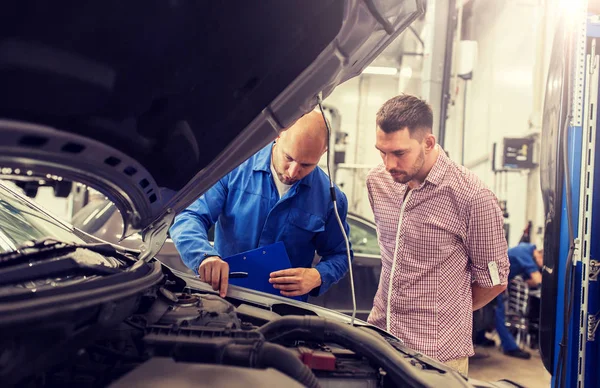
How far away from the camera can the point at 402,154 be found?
77.8 inches

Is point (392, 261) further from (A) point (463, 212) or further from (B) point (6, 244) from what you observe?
(B) point (6, 244)

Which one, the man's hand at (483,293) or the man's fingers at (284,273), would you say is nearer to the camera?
the man's fingers at (284,273)

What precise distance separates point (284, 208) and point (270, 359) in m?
1.07

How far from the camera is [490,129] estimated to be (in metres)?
8.80

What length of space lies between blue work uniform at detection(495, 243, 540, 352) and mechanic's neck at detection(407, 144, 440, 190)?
3657mm

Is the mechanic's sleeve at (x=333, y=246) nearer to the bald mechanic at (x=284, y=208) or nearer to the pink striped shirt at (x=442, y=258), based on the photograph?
the bald mechanic at (x=284, y=208)

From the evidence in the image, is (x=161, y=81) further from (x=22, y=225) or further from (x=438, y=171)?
(x=438, y=171)

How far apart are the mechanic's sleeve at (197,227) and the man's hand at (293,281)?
0.22m

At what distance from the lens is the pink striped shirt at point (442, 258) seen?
191 cm

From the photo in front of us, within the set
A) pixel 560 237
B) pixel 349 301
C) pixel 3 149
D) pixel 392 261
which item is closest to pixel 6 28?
pixel 3 149

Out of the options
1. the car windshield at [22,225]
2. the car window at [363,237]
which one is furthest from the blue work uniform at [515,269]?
the car windshield at [22,225]

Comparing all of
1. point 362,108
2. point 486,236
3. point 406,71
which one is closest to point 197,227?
point 486,236

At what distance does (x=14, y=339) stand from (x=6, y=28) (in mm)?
511

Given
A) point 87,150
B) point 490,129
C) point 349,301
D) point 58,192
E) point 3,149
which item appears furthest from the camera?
point 490,129
